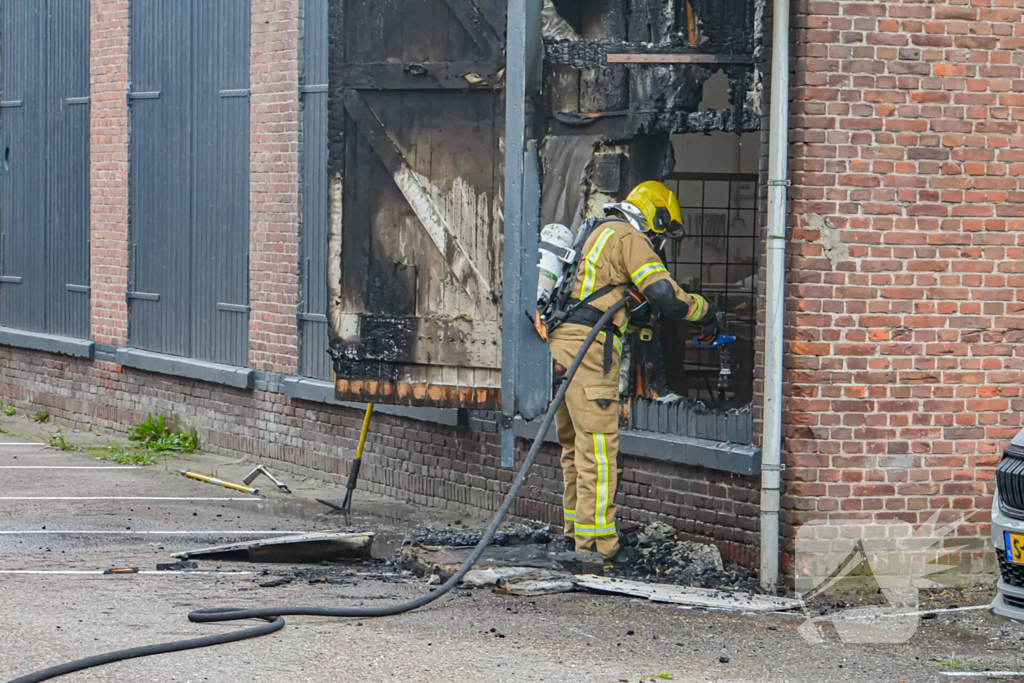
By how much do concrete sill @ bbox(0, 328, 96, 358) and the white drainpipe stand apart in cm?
932

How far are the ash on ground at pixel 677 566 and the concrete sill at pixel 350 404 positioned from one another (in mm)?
2236

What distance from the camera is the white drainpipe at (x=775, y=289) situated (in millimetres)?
7988

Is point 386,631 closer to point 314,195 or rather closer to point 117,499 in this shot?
point 117,499

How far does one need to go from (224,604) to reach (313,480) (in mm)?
4663

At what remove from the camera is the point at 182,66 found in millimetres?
13914

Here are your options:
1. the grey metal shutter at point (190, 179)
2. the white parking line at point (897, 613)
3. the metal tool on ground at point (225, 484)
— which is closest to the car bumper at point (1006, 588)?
the white parking line at point (897, 613)

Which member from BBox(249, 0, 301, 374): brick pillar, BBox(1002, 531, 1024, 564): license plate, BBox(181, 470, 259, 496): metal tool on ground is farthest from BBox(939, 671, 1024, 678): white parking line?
BBox(249, 0, 301, 374): brick pillar

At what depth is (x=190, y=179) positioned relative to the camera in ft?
45.5

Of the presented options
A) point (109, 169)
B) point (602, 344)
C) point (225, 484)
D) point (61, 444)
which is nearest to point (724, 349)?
point (602, 344)

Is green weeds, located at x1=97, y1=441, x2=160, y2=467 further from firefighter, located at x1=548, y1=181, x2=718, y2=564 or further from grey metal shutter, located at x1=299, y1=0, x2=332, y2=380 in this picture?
firefighter, located at x1=548, y1=181, x2=718, y2=564

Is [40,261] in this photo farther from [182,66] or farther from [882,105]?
[882,105]

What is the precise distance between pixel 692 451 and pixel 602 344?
0.80 meters
